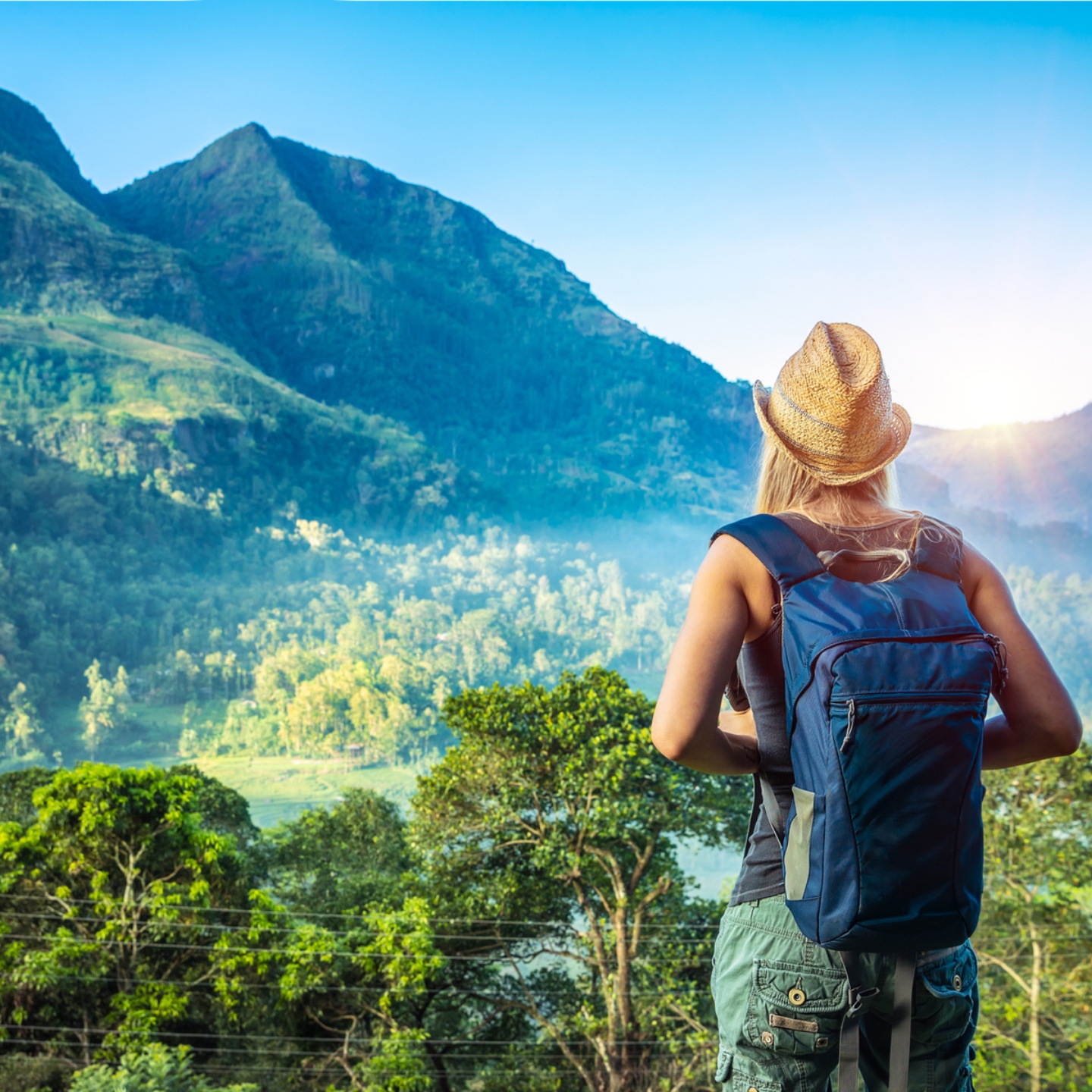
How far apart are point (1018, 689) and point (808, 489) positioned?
1.27ft

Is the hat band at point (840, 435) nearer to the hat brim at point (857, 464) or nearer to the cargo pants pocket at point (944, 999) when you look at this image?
the hat brim at point (857, 464)

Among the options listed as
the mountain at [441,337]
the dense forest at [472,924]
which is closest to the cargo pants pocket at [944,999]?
the dense forest at [472,924]

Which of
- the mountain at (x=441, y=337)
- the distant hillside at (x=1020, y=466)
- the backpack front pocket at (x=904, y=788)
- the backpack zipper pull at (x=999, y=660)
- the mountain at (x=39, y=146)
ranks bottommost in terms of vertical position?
the backpack front pocket at (x=904, y=788)

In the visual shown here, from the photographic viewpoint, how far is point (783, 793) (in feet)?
3.59

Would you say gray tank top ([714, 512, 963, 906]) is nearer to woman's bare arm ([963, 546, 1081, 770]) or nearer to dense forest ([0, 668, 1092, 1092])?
woman's bare arm ([963, 546, 1081, 770])

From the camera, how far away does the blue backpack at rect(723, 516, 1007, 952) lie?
3.06ft

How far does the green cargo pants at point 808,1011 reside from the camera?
105 cm

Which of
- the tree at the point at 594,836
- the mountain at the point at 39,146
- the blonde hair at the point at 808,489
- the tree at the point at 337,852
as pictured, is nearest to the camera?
the blonde hair at the point at 808,489

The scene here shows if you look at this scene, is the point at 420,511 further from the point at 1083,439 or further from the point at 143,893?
the point at 143,893

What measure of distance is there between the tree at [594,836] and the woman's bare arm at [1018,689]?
686 centimetres

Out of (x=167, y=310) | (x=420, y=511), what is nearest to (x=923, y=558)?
(x=420, y=511)

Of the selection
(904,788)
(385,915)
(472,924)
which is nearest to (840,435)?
(904,788)

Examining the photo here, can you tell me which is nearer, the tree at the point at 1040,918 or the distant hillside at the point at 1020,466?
the tree at the point at 1040,918

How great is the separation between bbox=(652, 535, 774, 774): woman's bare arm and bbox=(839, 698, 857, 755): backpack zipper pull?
0.50ft
